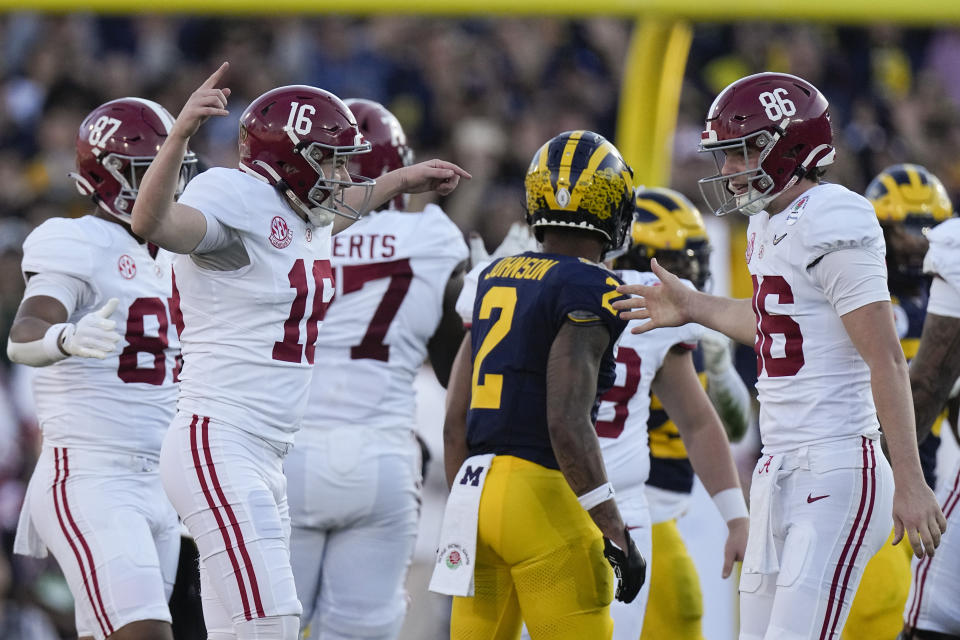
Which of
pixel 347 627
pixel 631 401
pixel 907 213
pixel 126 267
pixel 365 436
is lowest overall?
pixel 347 627

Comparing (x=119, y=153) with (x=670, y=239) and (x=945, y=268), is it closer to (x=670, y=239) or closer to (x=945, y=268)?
(x=670, y=239)

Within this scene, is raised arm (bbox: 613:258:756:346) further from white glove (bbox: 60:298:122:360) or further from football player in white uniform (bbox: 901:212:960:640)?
white glove (bbox: 60:298:122:360)

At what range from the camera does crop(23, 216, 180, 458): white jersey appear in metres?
4.35

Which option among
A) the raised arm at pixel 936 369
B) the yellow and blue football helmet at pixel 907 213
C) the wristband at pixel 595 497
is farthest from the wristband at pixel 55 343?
the yellow and blue football helmet at pixel 907 213

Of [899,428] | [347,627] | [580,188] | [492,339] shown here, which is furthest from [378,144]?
[899,428]

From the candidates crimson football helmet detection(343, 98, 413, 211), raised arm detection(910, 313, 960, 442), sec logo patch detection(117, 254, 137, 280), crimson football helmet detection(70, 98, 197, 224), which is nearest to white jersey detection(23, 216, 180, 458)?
sec logo patch detection(117, 254, 137, 280)

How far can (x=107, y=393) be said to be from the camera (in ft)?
14.6

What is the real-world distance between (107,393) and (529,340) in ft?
5.19

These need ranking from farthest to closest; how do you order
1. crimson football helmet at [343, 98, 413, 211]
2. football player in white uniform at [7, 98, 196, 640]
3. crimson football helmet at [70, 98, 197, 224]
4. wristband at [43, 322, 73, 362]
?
crimson football helmet at [343, 98, 413, 211]
crimson football helmet at [70, 98, 197, 224]
football player in white uniform at [7, 98, 196, 640]
wristband at [43, 322, 73, 362]

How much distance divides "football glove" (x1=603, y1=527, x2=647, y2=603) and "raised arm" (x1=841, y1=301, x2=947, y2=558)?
0.67 metres

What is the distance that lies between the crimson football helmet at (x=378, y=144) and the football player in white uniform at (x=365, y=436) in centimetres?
23

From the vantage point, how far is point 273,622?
364 centimetres

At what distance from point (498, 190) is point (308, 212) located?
219 inches

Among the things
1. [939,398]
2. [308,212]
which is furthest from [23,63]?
[939,398]
